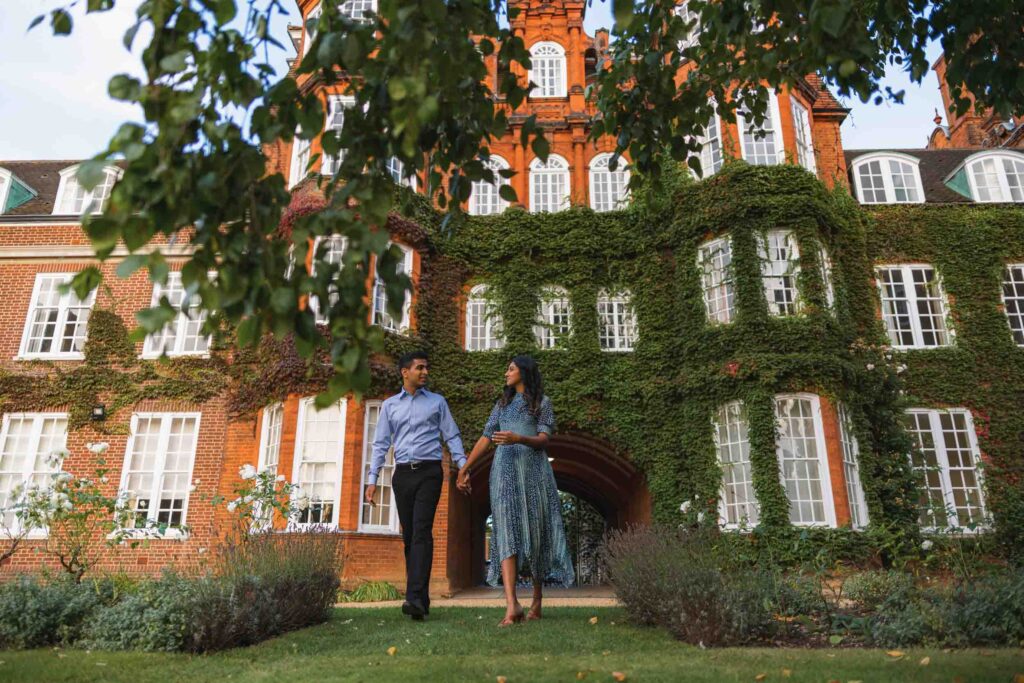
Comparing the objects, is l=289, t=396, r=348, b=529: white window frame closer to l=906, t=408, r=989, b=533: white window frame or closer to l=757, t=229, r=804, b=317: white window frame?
l=757, t=229, r=804, b=317: white window frame

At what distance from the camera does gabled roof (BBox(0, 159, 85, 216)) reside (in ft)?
60.3

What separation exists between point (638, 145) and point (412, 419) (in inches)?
124

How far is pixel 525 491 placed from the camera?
6625 millimetres

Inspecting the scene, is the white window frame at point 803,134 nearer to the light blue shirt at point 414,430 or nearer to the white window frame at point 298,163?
the white window frame at point 298,163

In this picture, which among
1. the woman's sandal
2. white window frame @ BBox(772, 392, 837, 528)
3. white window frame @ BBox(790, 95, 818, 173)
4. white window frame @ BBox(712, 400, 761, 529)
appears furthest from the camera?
white window frame @ BBox(790, 95, 818, 173)

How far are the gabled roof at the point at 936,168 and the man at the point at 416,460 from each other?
48.7ft

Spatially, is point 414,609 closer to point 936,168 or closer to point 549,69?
point 549,69

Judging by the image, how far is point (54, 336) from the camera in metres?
16.7

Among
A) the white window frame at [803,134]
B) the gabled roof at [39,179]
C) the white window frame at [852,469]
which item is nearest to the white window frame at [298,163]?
the gabled roof at [39,179]

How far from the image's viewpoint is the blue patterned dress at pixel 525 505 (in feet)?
21.4

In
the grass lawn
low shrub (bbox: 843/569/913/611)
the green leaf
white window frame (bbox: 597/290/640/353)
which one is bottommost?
the grass lawn

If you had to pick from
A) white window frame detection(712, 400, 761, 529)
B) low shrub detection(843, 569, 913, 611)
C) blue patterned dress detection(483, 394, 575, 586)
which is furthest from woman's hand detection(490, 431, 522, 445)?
white window frame detection(712, 400, 761, 529)

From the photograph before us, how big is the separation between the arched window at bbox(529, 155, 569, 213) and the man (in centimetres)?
1128

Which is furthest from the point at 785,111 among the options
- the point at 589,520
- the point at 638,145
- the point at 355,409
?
the point at 589,520
